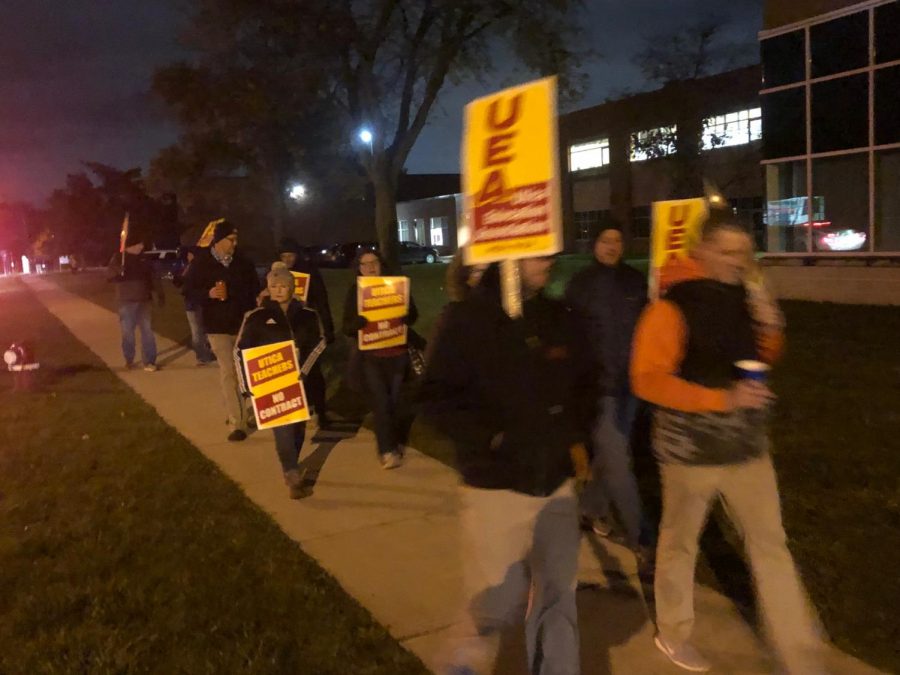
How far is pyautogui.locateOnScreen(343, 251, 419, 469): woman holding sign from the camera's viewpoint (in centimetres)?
672

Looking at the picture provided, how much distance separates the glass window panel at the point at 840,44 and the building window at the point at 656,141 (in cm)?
2243

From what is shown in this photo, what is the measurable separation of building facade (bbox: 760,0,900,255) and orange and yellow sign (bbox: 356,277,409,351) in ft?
42.2

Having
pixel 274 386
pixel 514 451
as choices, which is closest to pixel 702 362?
pixel 514 451

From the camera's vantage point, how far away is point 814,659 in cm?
344

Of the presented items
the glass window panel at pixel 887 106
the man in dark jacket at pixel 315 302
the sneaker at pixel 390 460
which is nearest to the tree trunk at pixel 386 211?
the glass window panel at pixel 887 106

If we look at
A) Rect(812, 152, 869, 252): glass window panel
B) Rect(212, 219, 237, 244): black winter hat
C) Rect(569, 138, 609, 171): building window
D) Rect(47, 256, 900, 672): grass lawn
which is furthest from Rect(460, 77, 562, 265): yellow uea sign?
Rect(569, 138, 609, 171): building window

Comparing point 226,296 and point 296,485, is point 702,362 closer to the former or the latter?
point 296,485

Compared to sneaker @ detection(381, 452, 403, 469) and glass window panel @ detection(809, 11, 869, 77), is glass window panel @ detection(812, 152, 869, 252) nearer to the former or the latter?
glass window panel @ detection(809, 11, 869, 77)

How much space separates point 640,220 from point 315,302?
1636 inches

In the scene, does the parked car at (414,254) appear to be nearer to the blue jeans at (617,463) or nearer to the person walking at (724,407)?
the blue jeans at (617,463)

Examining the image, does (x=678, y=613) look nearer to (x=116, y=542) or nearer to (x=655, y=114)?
(x=116, y=542)

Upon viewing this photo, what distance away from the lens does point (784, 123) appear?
18469mm

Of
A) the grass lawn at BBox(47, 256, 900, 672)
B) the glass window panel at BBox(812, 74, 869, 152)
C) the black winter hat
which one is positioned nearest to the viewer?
the grass lawn at BBox(47, 256, 900, 672)

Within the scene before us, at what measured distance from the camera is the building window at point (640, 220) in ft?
157
